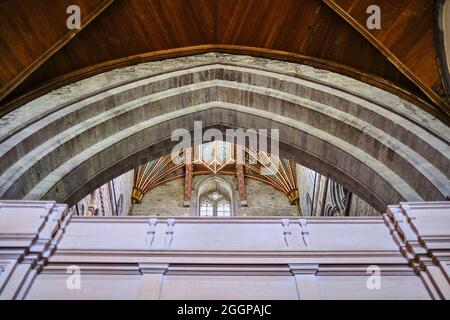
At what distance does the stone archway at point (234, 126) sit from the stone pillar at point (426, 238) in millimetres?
1044

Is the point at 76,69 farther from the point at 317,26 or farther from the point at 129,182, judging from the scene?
the point at 129,182

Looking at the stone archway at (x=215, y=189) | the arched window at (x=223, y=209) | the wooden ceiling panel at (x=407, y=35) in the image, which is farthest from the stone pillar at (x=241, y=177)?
the wooden ceiling panel at (x=407, y=35)

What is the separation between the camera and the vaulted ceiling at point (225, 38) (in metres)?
8.46

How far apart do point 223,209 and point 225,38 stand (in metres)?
8.86

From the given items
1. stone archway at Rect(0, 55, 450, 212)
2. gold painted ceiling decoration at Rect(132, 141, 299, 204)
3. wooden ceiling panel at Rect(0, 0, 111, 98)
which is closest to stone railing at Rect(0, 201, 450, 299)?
stone archway at Rect(0, 55, 450, 212)

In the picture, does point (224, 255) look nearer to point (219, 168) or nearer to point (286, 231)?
point (286, 231)

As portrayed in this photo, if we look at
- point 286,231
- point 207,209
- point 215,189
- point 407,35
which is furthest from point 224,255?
point 215,189

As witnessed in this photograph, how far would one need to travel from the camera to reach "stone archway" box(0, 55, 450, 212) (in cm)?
738

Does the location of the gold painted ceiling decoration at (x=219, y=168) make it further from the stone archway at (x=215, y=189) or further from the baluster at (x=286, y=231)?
the baluster at (x=286, y=231)

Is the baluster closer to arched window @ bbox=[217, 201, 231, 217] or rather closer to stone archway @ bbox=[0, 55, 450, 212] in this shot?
stone archway @ bbox=[0, 55, 450, 212]

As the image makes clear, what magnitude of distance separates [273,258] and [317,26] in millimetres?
6217

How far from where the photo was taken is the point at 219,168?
1964cm

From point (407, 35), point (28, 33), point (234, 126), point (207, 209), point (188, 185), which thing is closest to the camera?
point (28, 33)

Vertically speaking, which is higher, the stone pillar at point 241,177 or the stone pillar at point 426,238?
the stone pillar at point 241,177
